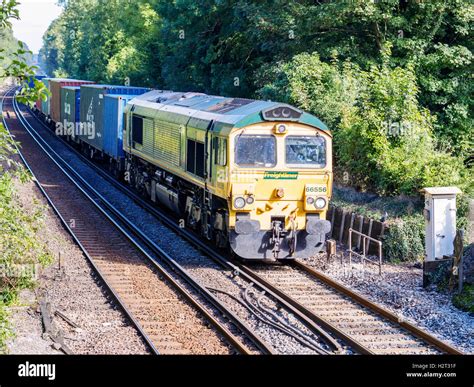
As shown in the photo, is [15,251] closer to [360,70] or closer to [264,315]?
[264,315]

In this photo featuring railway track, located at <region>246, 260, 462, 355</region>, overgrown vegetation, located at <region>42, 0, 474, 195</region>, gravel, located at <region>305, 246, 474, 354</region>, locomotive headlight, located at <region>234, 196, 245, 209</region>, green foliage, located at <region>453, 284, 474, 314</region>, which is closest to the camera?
railway track, located at <region>246, 260, 462, 355</region>

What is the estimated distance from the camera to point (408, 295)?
14.1m

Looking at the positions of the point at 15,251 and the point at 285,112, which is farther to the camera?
the point at 285,112

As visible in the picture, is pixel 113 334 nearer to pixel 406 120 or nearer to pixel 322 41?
pixel 406 120

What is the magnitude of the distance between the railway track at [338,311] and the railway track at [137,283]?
1.36 metres

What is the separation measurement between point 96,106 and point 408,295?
69.2ft

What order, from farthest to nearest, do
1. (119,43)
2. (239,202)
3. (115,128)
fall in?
(119,43)
(115,128)
(239,202)

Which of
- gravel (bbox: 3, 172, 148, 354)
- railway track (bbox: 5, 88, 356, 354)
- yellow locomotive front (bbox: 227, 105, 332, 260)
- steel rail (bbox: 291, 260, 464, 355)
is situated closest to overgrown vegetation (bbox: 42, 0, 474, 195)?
yellow locomotive front (bbox: 227, 105, 332, 260)

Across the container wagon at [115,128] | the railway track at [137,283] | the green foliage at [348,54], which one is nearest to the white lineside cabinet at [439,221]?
the green foliage at [348,54]

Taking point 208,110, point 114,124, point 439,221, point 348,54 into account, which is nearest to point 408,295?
point 439,221

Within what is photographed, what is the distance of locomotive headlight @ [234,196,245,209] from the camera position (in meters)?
15.5

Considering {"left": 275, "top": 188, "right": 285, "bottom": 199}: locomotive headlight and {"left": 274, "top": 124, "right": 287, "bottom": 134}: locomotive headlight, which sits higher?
{"left": 274, "top": 124, "right": 287, "bottom": 134}: locomotive headlight

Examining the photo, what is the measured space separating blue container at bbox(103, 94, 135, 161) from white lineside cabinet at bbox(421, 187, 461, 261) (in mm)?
14548

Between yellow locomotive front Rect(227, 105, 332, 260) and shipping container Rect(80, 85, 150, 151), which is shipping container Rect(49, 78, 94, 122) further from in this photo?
yellow locomotive front Rect(227, 105, 332, 260)
